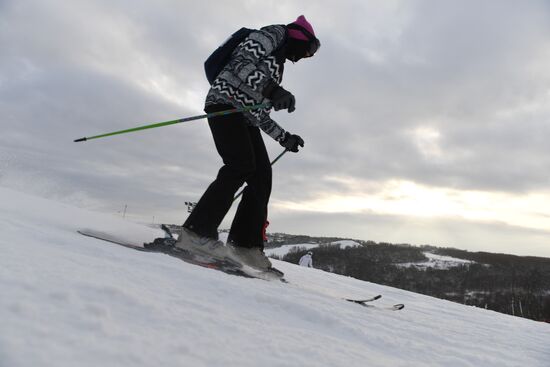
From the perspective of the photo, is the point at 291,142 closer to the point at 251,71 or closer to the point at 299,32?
the point at 251,71

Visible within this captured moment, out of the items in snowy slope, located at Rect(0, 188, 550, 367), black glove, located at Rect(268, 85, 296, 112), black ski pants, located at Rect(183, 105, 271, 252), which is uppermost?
black glove, located at Rect(268, 85, 296, 112)

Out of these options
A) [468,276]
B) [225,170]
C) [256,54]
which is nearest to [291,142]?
[225,170]

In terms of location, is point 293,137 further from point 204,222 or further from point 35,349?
point 35,349

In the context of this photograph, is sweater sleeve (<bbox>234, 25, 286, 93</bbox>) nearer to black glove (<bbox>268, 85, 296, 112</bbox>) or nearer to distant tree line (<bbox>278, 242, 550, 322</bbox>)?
black glove (<bbox>268, 85, 296, 112</bbox>)

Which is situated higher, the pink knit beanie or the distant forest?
the pink knit beanie

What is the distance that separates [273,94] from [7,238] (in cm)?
197

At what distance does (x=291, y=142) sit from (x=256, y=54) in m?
0.84

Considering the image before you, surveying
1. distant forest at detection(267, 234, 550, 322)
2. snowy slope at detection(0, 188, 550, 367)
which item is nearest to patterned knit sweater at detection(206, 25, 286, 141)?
snowy slope at detection(0, 188, 550, 367)

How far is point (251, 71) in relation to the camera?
110 inches

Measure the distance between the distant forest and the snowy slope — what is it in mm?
78225

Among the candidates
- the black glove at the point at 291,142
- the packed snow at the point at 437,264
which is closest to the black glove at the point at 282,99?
the black glove at the point at 291,142

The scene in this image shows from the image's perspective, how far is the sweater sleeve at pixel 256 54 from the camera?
278 centimetres

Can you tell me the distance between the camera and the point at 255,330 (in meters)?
1.25

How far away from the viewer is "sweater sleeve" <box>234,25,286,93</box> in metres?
2.78
